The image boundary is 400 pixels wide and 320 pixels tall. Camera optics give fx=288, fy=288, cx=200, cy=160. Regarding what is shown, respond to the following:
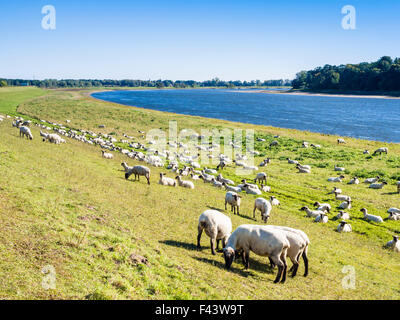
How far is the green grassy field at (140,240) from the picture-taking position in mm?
9297

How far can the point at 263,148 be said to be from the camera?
51406mm

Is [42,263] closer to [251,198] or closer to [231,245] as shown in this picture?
[231,245]

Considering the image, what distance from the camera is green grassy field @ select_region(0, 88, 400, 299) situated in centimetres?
930

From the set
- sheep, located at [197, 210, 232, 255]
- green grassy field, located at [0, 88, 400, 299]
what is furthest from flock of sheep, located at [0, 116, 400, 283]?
green grassy field, located at [0, 88, 400, 299]

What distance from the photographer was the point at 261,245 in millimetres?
11969

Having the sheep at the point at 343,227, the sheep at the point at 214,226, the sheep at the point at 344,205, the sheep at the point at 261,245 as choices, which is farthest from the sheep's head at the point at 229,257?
the sheep at the point at 344,205

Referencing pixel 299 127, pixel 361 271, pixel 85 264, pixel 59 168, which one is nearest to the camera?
pixel 85 264

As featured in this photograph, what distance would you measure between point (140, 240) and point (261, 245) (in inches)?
209

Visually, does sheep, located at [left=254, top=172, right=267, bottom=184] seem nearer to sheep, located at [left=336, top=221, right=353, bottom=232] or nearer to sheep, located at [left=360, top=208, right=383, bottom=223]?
sheep, located at [left=360, top=208, right=383, bottom=223]

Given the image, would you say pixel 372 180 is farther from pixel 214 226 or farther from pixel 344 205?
pixel 214 226

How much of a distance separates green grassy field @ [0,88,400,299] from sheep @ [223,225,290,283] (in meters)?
0.54

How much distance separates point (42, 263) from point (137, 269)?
308 centimetres

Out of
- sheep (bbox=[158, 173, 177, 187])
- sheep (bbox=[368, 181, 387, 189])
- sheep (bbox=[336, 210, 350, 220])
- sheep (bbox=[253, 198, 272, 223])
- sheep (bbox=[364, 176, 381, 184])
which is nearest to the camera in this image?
sheep (bbox=[253, 198, 272, 223])
